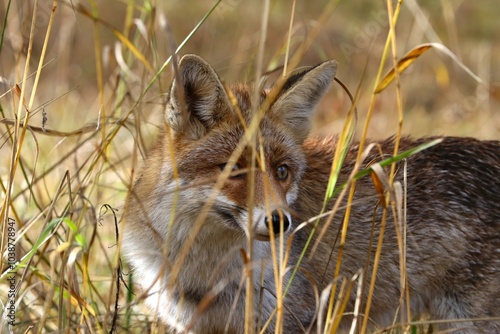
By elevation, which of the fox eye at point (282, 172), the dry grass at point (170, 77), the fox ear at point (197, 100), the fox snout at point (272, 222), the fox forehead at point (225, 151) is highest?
the dry grass at point (170, 77)

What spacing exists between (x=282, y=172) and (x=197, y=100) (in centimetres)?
65

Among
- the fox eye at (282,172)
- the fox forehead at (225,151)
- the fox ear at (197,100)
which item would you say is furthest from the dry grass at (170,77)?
the fox eye at (282,172)

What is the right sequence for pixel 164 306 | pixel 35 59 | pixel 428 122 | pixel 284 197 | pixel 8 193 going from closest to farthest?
pixel 8 193 → pixel 284 197 → pixel 164 306 → pixel 428 122 → pixel 35 59

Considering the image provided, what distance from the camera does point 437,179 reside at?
501cm

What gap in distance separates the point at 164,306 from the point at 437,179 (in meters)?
2.04

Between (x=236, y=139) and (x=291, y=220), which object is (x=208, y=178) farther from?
(x=291, y=220)

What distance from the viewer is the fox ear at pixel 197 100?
400cm

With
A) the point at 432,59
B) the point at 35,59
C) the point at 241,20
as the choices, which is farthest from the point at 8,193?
the point at 241,20

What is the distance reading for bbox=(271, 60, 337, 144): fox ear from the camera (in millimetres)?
4316

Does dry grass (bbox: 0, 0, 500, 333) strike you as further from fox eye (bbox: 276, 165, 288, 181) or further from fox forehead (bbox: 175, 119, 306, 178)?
fox eye (bbox: 276, 165, 288, 181)

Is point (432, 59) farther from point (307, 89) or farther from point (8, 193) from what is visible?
point (8, 193)

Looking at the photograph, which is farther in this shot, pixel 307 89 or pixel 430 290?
pixel 430 290

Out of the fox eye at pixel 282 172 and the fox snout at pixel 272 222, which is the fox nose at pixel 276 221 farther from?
the fox eye at pixel 282 172

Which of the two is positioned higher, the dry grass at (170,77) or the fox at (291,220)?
the dry grass at (170,77)
